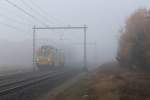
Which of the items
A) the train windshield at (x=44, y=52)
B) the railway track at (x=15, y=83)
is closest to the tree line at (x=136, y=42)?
the train windshield at (x=44, y=52)

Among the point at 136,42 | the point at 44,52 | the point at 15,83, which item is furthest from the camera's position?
the point at 44,52

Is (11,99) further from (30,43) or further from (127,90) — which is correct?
(30,43)

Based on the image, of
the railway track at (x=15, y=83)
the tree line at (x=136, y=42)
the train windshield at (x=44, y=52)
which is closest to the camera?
the railway track at (x=15, y=83)

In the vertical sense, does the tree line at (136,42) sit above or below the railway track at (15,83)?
above

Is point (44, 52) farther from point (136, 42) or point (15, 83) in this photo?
point (15, 83)

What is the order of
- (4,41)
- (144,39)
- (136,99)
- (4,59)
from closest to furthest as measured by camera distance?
(136,99) → (144,39) → (4,59) → (4,41)

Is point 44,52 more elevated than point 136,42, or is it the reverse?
point 136,42

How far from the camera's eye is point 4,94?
17219 mm

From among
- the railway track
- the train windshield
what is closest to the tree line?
the train windshield

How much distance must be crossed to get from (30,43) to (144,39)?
91621 mm

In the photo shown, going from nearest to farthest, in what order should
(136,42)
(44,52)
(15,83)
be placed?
(15,83), (136,42), (44,52)

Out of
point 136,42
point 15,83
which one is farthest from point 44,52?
point 15,83

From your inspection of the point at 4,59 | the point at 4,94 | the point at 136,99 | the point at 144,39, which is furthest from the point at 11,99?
the point at 4,59

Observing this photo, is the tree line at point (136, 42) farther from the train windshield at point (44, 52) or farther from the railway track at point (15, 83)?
the railway track at point (15, 83)
